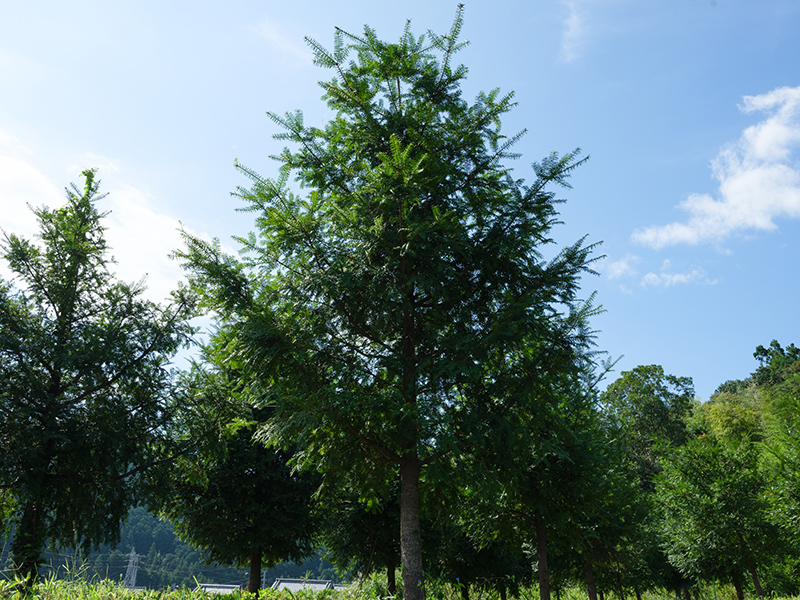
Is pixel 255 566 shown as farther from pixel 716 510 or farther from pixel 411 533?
pixel 716 510

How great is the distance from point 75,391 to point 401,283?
8544mm

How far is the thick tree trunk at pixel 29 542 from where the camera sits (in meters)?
9.63

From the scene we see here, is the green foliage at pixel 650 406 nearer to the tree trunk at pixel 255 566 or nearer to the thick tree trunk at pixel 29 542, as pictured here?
the tree trunk at pixel 255 566

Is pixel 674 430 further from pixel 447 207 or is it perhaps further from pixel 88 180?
pixel 88 180

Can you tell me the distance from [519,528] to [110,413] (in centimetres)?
1072

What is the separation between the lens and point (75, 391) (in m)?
11.4

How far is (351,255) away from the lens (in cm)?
855

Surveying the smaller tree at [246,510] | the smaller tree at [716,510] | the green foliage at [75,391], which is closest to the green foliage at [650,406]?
the smaller tree at [716,510]

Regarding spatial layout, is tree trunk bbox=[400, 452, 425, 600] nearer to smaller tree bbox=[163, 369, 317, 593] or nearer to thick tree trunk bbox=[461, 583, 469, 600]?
smaller tree bbox=[163, 369, 317, 593]

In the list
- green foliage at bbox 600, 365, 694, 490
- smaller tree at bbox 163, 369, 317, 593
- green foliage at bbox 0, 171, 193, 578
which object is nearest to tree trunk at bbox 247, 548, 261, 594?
smaller tree at bbox 163, 369, 317, 593

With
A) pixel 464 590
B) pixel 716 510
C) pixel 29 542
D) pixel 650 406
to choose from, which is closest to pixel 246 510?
pixel 29 542

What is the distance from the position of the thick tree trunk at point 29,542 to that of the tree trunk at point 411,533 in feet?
23.9

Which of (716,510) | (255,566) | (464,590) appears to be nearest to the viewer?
(255,566)

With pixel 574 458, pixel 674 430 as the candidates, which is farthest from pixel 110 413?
pixel 674 430
